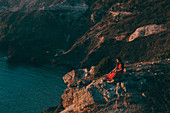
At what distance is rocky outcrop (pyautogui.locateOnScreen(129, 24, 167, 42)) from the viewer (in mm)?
84900

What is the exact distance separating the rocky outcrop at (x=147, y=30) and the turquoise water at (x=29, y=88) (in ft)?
114

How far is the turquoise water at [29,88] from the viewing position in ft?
161

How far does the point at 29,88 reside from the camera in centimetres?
6103

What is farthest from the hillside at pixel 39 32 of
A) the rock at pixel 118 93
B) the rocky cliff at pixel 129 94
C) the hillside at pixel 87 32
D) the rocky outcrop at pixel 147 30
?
the rocky cliff at pixel 129 94

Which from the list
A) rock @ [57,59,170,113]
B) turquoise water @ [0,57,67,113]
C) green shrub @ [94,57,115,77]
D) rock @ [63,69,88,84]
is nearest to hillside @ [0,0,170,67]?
turquoise water @ [0,57,67,113]

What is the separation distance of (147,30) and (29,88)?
5614cm

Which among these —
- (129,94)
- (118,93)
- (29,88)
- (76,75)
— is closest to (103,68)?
(76,75)

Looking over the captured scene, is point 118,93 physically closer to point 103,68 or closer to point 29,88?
point 103,68

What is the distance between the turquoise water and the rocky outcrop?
34815 mm

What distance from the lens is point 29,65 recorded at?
85500mm

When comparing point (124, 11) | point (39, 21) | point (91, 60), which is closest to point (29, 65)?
point (91, 60)

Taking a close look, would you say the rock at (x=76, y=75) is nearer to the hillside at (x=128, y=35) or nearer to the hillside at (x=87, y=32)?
the hillside at (x=87, y=32)

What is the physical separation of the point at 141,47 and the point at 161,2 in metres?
29.1

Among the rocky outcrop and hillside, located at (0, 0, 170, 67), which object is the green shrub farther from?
the rocky outcrop
